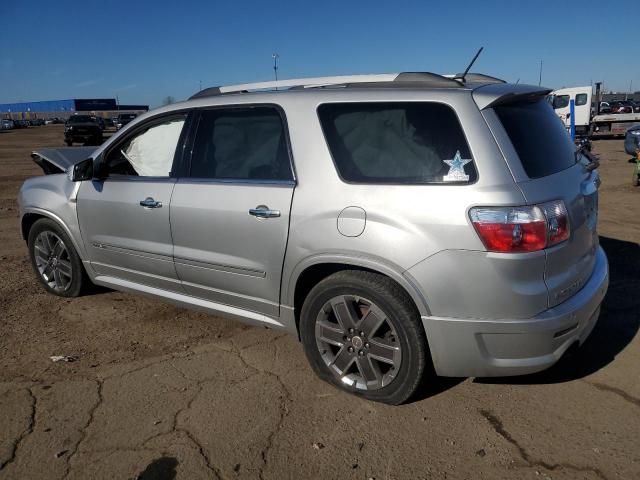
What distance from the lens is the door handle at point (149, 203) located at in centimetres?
366

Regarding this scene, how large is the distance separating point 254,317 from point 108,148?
189cm

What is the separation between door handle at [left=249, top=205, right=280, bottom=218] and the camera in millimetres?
3072

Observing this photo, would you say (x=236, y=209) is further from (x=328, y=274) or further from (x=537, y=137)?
(x=537, y=137)

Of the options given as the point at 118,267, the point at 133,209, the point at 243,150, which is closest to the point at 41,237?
the point at 118,267

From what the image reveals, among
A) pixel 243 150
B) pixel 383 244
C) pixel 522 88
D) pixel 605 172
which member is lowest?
pixel 605 172

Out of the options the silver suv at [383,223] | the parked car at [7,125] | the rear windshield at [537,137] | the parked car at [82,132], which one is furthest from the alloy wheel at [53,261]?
the parked car at [7,125]

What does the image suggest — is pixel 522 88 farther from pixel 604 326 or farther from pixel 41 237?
pixel 41 237

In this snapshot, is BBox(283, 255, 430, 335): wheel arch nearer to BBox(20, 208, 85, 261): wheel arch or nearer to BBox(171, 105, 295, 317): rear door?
BBox(171, 105, 295, 317): rear door

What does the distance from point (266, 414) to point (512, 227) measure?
5.46 ft

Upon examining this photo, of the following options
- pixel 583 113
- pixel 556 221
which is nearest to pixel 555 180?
pixel 556 221

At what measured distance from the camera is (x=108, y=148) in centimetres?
411

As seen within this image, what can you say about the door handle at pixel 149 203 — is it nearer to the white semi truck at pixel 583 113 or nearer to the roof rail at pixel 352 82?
the roof rail at pixel 352 82

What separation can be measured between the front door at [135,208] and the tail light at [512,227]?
2.17 m

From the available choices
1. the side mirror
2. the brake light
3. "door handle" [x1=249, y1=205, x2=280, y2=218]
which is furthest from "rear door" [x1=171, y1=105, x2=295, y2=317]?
the brake light
